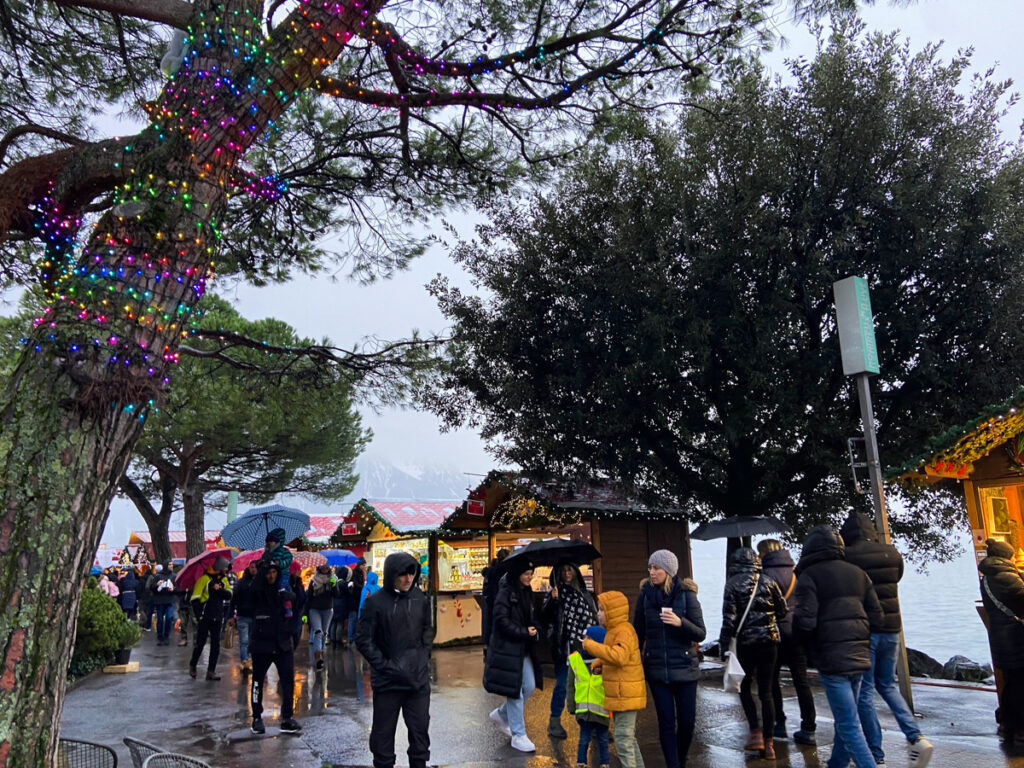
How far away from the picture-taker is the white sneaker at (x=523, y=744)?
6.27 meters

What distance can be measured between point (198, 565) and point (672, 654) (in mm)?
9212

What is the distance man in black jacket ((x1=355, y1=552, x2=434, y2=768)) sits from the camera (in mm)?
4984

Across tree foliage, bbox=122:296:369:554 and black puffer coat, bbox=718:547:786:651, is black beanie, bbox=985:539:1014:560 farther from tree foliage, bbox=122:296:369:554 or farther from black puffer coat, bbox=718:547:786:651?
tree foliage, bbox=122:296:369:554

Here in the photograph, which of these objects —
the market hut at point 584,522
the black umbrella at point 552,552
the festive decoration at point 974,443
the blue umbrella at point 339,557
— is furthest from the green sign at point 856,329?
the blue umbrella at point 339,557

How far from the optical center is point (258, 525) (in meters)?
15.3

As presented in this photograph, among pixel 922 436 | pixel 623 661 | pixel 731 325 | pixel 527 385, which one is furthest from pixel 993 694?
pixel 527 385

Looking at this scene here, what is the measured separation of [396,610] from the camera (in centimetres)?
516

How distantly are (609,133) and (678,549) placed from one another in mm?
8921

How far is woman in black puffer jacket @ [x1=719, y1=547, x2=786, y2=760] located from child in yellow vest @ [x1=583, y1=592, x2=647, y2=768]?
1348mm

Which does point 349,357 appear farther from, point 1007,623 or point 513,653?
point 1007,623

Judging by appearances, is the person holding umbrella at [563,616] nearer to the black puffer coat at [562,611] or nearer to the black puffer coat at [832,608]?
the black puffer coat at [562,611]

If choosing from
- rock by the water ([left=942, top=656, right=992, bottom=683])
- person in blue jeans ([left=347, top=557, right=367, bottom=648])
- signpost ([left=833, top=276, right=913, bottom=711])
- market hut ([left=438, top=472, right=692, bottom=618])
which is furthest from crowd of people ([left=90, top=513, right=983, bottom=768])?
person in blue jeans ([left=347, top=557, right=367, bottom=648])

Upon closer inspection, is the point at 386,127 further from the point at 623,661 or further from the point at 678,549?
the point at 678,549

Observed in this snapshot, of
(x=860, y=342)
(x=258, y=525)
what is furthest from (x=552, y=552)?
(x=258, y=525)
